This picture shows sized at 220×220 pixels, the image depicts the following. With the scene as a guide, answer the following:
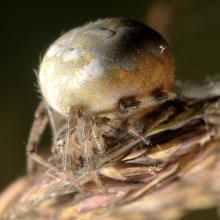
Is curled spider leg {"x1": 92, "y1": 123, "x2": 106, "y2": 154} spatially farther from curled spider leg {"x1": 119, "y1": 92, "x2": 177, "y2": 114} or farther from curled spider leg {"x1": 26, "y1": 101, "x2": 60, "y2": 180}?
→ curled spider leg {"x1": 26, "y1": 101, "x2": 60, "y2": 180}

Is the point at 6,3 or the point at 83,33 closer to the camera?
the point at 83,33

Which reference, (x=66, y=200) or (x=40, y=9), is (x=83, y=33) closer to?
(x=66, y=200)

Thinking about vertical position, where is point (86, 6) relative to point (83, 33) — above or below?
above

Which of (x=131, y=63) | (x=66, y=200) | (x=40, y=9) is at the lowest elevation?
(x=66, y=200)

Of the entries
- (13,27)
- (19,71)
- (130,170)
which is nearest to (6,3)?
(13,27)

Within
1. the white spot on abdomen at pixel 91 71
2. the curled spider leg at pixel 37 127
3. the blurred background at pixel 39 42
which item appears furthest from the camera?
the blurred background at pixel 39 42

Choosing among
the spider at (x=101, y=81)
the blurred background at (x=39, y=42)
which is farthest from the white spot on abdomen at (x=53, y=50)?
the blurred background at (x=39, y=42)

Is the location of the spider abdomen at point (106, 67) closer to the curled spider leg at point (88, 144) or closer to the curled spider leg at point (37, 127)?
the curled spider leg at point (88, 144)
